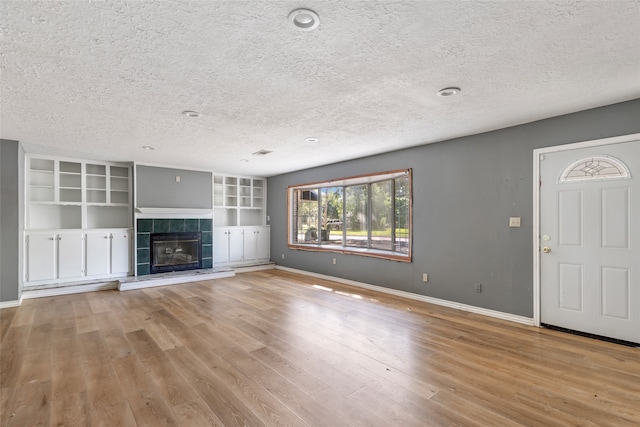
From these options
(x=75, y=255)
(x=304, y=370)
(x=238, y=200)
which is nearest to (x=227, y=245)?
(x=238, y=200)

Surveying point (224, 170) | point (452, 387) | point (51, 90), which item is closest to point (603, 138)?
point (452, 387)

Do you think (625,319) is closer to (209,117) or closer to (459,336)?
(459,336)

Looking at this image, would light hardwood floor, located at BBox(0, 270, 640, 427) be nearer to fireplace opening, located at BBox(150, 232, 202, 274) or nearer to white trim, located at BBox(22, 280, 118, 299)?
white trim, located at BBox(22, 280, 118, 299)

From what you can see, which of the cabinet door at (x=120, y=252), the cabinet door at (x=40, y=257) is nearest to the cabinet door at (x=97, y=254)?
the cabinet door at (x=120, y=252)

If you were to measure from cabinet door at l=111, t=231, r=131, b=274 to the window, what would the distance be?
361cm

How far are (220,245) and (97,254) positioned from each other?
2.53 metres

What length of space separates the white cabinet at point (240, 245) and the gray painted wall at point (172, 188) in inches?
33.5

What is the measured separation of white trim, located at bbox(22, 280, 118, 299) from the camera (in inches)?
202

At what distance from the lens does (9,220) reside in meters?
4.51

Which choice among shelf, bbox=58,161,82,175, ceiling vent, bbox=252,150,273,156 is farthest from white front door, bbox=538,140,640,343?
shelf, bbox=58,161,82,175

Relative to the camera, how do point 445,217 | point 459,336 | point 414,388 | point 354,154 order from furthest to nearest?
point 354,154, point 445,217, point 459,336, point 414,388

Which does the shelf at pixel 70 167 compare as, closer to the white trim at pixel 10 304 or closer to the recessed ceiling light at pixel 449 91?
the white trim at pixel 10 304

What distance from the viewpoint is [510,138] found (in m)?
3.95

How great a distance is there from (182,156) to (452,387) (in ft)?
18.5
